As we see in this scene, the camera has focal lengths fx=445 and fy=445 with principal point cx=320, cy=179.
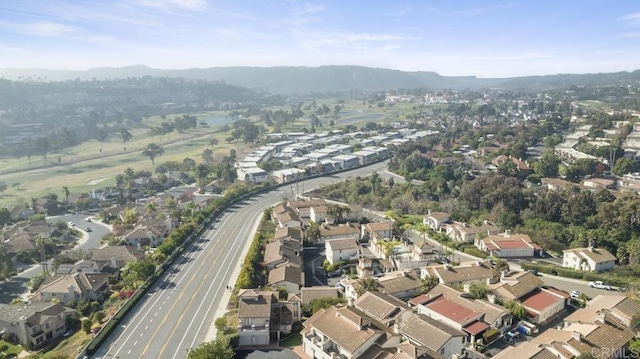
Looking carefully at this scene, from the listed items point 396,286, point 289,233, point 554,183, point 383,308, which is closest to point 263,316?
point 383,308

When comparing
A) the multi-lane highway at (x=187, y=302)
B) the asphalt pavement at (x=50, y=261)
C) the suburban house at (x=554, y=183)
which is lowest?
the asphalt pavement at (x=50, y=261)

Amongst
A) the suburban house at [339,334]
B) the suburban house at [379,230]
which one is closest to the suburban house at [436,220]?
the suburban house at [379,230]

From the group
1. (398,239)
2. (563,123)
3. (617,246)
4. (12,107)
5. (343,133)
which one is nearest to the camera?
(617,246)

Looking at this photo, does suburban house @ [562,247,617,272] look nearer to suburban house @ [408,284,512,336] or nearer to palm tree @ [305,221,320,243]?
suburban house @ [408,284,512,336]

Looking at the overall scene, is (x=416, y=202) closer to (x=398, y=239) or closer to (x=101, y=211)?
(x=398, y=239)

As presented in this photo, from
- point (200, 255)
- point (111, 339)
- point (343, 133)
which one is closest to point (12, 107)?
point (343, 133)

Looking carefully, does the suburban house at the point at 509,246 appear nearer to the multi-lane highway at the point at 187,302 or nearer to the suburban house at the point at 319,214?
the suburban house at the point at 319,214
